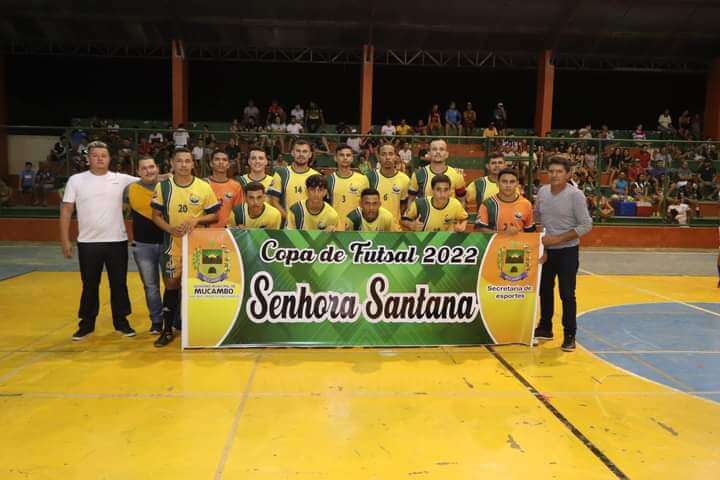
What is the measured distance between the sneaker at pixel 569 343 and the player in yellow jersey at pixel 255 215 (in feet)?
11.4

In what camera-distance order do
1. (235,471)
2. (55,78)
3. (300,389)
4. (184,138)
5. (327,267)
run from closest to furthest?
(235,471) → (300,389) → (327,267) → (184,138) → (55,78)

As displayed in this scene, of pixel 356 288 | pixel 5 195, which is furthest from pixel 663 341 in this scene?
pixel 5 195

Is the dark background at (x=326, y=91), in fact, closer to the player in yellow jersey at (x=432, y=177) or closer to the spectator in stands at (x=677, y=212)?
the spectator in stands at (x=677, y=212)

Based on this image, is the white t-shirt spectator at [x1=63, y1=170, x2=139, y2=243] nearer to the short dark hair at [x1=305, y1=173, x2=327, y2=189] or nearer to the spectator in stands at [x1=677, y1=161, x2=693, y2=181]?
the short dark hair at [x1=305, y1=173, x2=327, y2=189]

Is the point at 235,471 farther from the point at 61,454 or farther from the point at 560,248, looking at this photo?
the point at 560,248

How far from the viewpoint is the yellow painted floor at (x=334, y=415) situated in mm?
3968

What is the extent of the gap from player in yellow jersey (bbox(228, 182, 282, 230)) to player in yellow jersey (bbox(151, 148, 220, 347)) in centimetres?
24

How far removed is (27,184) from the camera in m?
15.2

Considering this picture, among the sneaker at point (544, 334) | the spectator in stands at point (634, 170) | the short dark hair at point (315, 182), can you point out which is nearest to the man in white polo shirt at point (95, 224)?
the short dark hair at point (315, 182)

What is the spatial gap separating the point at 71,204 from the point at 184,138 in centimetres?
868

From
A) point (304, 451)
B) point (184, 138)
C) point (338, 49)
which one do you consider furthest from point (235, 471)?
point (338, 49)

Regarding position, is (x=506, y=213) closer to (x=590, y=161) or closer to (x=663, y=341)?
(x=663, y=341)

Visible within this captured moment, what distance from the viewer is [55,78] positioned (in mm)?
27406

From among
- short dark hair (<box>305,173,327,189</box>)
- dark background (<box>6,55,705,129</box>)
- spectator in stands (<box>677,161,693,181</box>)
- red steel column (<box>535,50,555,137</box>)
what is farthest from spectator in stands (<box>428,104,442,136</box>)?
short dark hair (<box>305,173,327,189</box>)
